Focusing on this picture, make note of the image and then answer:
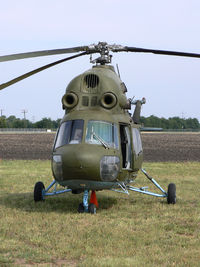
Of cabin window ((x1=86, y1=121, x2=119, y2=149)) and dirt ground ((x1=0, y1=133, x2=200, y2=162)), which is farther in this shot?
dirt ground ((x1=0, y1=133, x2=200, y2=162))

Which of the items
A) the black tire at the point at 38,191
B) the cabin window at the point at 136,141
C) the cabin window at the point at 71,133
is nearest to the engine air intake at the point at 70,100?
the cabin window at the point at 71,133

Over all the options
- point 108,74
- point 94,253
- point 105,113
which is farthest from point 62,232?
point 108,74

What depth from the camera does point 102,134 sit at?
10680 mm

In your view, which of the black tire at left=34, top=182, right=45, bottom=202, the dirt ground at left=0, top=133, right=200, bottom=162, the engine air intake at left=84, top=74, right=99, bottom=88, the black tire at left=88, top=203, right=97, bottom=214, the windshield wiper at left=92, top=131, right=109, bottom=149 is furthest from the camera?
the dirt ground at left=0, top=133, right=200, bottom=162

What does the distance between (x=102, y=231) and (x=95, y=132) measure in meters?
2.69

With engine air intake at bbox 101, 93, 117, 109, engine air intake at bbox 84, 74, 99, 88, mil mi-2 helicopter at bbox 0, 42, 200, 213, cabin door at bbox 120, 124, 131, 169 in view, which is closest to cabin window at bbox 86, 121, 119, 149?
→ mil mi-2 helicopter at bbox 0, 42, 200, 213

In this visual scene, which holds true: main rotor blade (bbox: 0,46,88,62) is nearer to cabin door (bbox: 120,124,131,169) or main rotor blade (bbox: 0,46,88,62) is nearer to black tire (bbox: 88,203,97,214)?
cabin door (bbox: 120,124,131,169)

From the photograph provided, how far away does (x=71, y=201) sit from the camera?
13.1 meters

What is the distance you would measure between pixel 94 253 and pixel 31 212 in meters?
3.85

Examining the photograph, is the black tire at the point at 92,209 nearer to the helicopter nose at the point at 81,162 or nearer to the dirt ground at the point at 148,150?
the helicopter nose at the point at 81,162

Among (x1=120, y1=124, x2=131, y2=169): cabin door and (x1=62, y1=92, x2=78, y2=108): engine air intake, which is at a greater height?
(x1=62, y1=92, x2=78, y2=108): engine air intake

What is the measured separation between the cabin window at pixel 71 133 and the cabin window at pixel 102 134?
226 millimetres

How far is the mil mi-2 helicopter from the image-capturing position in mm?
10102

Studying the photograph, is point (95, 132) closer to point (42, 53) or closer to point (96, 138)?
point (96, 138)
